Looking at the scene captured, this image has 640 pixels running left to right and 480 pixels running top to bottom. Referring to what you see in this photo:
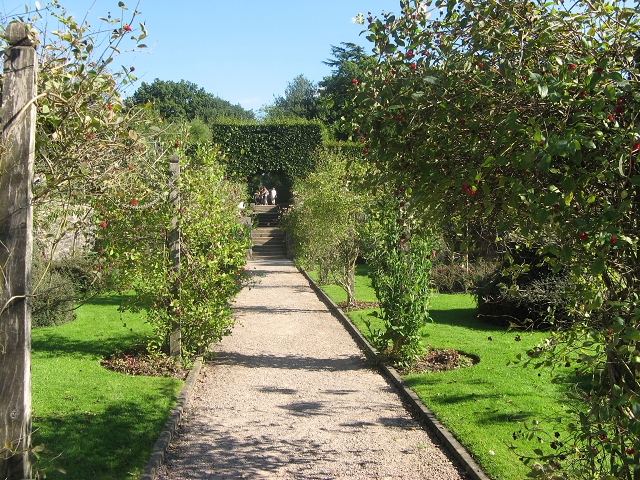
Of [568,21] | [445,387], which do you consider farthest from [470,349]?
[568,21]

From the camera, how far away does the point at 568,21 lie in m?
3.10

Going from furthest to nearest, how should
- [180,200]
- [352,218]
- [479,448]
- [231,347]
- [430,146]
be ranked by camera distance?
1. [352,218]
2. [231,347]
3. [180,200]
4. [479,448]
5. [430,146]

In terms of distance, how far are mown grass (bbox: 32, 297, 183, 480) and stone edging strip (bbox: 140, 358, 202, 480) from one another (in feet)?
0.18

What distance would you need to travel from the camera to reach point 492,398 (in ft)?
22.5

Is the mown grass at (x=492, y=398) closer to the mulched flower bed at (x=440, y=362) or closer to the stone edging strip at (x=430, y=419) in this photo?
the stone edging strip at (x=430, y=419)

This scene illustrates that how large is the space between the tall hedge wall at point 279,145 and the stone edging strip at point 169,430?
90.7ft

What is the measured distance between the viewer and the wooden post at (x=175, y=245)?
8.46 meters

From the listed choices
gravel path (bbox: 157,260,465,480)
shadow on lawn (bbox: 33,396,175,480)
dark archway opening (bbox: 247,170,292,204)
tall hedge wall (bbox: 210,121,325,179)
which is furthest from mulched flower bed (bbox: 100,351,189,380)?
tall hedge wall (bbox: 210,121,325,179)

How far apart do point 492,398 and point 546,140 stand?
4821 mm

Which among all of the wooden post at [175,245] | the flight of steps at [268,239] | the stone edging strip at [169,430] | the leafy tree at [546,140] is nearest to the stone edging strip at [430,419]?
the leafy tree at [546,140]

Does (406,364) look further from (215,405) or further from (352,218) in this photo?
(352,218)

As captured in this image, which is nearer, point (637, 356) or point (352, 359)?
point (637, 356)

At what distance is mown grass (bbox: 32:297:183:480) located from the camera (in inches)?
198

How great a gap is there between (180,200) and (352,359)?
3452 millimetres
